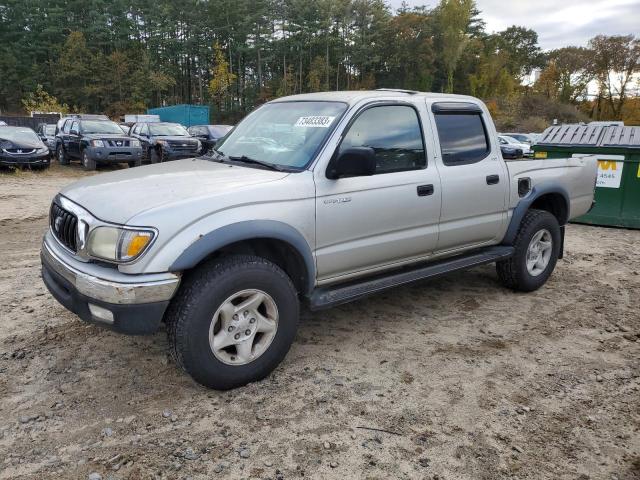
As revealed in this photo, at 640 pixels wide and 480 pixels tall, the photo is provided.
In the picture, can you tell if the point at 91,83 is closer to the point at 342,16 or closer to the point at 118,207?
the point at 342,16

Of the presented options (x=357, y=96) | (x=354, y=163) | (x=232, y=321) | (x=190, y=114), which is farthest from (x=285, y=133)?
(x=190, y=114)

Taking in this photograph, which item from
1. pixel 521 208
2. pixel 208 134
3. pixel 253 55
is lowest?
pixel 521 208

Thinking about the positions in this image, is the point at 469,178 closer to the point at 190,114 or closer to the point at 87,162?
the point at 87,162

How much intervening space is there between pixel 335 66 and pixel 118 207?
5982 cm

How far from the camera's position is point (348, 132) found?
3545 millimetres

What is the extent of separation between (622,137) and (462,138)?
5600mm

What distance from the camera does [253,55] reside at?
59781 millimetres

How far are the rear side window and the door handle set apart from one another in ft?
1.14

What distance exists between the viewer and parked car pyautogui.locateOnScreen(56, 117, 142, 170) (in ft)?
48.6

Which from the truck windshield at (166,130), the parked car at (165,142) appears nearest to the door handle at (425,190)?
the parked car at (165,142)

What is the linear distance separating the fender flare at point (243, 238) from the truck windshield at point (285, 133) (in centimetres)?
53

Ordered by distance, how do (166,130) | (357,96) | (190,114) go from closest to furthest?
(357,96), (166,130), (190,114)

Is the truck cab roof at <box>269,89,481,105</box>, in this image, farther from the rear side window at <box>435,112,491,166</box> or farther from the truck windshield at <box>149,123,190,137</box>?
the truck windshield at <box>149,123,190,137</box>

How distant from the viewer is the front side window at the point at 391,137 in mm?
3646
